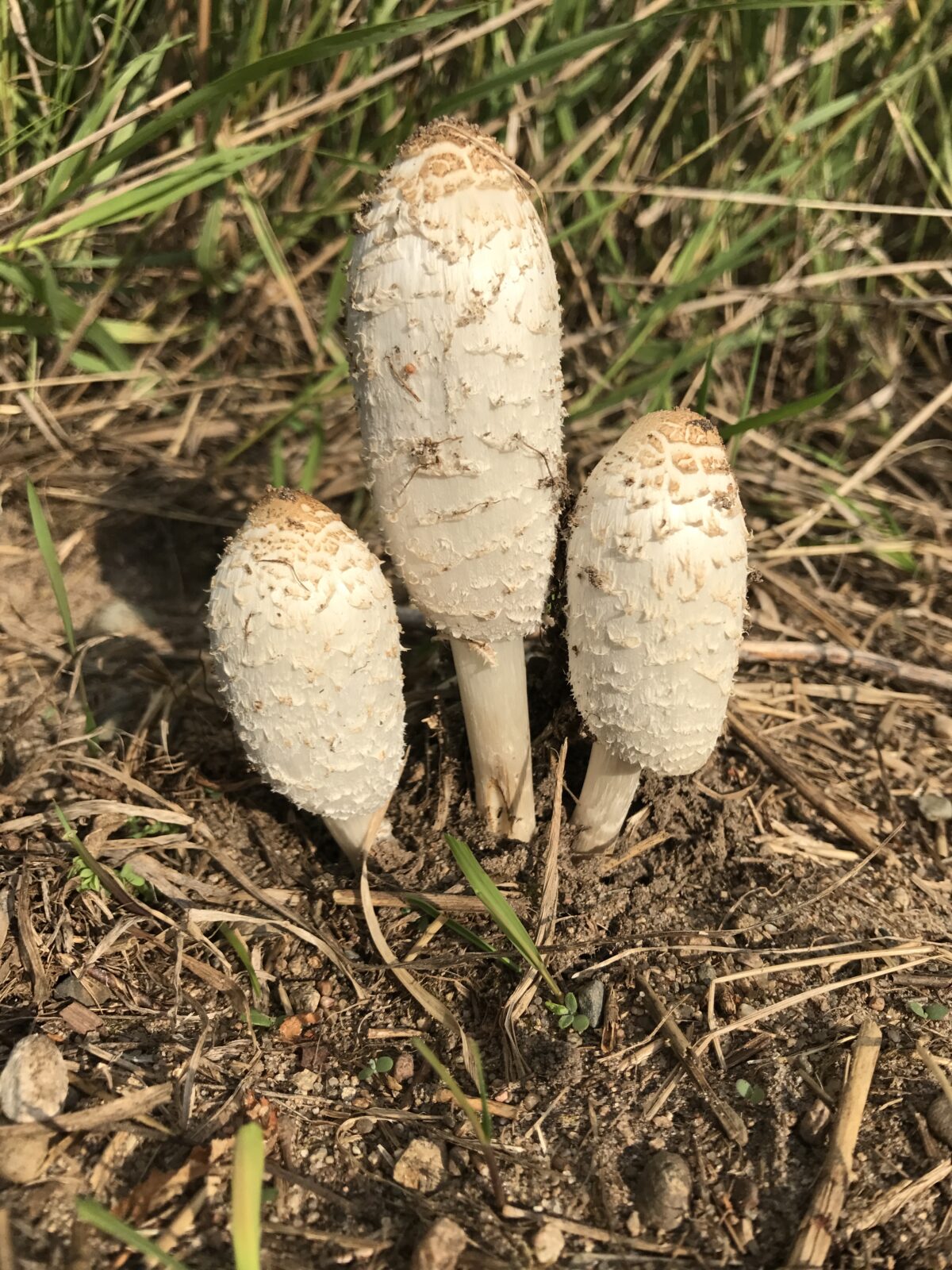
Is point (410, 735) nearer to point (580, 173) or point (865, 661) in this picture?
point (865, 661)

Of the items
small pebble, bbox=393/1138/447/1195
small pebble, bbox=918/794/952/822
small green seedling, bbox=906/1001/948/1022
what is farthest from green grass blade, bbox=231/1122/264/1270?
small pebble, bbox=918/794/952/822

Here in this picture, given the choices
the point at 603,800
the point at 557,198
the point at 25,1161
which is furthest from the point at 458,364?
the point at 557,198

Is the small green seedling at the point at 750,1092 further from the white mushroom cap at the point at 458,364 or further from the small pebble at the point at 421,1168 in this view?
the white mushroom cap at the point at 458,364

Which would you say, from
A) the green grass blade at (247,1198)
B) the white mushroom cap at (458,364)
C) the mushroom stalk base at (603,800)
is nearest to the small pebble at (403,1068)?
the green grass blade at (247,1198)

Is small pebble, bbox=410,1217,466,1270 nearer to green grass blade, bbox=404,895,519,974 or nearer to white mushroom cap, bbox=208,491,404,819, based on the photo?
green grass blade, bbox=404,895,519,974

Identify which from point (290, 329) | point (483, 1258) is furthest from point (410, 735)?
point (290, 329)

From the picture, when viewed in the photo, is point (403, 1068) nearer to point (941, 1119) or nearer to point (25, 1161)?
point (25, 1161)
